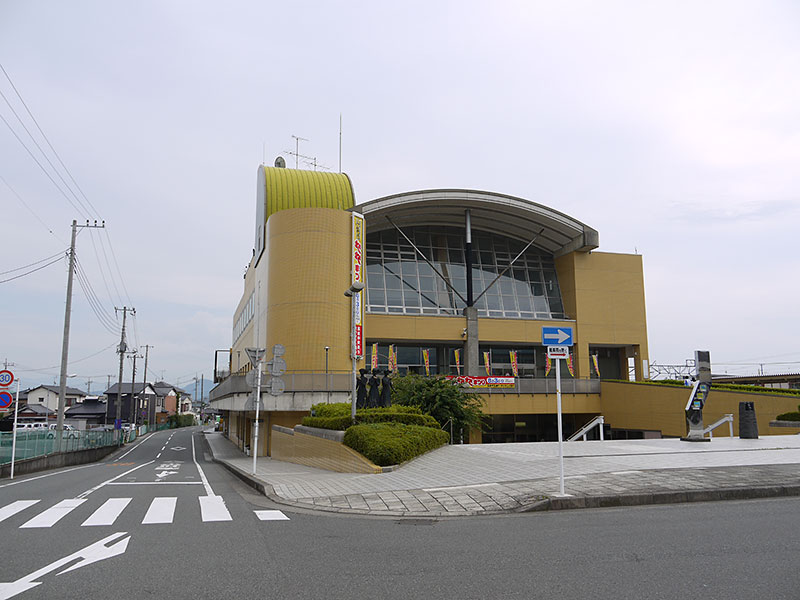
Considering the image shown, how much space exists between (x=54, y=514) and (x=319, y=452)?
31.7ft

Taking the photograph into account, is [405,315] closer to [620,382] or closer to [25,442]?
[620,382]

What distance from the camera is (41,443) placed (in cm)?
2588

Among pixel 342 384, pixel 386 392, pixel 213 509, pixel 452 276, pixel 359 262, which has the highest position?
pixel 452 276

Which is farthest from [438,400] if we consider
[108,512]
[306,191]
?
[306,191]

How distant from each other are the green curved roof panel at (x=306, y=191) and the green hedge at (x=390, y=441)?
24.4 meters

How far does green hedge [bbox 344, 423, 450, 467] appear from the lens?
574 inches

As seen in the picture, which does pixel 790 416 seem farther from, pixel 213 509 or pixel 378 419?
pixel 213 509

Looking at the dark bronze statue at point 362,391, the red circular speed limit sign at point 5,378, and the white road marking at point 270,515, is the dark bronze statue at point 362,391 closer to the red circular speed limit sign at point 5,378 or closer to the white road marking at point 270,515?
the red circular speed limit sign at point 5,378

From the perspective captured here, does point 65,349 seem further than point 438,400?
Yes

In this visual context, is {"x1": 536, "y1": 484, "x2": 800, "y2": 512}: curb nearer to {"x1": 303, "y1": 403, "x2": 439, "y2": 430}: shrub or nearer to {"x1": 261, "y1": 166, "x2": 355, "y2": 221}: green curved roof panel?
{"x1": 303, "y1": 403, "x2": 439, "y2": 430}: shrub

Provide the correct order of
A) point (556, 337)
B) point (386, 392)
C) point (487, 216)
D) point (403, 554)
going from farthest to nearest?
1. point (487, 216)
2. point (386, 392)
3. point (556, 337)
4. point (403, 554)

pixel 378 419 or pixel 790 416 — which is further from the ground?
pixel 378 419

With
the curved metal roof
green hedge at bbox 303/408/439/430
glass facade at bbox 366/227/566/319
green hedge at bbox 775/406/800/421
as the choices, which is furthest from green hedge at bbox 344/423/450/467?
the curved metal roof

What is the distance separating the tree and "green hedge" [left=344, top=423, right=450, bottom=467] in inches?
244
